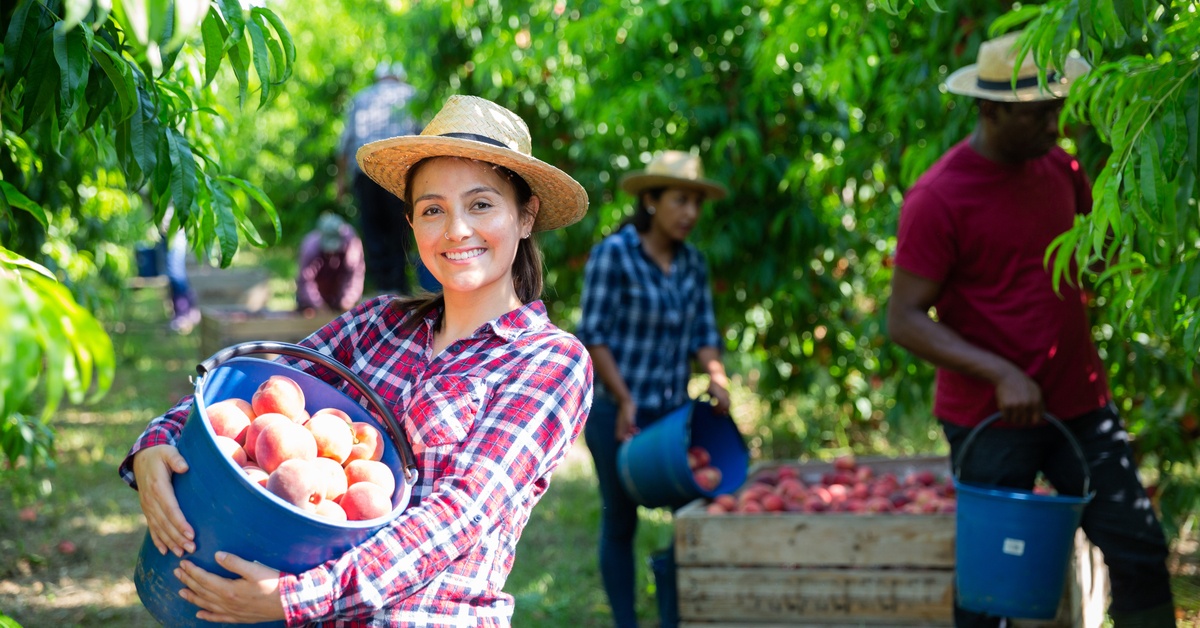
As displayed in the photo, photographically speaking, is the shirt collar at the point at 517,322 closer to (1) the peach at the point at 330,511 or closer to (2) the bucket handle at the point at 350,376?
(2) the bucket handle at the point at 350,376

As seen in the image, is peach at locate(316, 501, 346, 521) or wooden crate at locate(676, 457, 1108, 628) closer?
peach at locate(316, 501, 346, 521)

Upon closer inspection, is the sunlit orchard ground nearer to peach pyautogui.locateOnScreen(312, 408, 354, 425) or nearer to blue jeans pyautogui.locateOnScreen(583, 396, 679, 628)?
blue jeans pyautogui.locateOnScreen(583, 396, 679, 628)

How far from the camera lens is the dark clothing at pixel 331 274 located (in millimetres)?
8516

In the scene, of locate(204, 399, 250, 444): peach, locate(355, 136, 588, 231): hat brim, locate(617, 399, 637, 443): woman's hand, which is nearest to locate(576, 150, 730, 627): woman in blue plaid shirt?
locate(617, 399, 637, 443): woman's hand

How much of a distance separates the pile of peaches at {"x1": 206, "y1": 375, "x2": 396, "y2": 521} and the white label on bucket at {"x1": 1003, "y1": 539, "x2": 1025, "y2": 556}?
1.74 meters

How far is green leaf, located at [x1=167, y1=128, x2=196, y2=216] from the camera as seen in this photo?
74.4 inches

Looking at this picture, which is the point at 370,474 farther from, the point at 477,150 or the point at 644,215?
the point at 644,215

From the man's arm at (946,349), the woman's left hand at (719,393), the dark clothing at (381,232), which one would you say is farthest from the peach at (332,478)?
the dark clothing at (381,232)

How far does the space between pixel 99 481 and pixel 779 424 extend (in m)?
3.79

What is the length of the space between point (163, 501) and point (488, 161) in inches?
29.1

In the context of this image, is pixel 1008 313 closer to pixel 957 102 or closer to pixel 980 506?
pixel 980 506

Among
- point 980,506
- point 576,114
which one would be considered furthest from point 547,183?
point 576,114

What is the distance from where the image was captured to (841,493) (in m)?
4.05

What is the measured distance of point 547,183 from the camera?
1.98m
